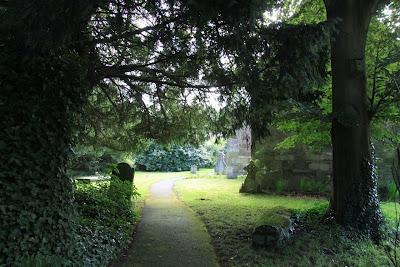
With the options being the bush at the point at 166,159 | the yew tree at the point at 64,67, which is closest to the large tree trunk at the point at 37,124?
the yew tree at the point at 64,67

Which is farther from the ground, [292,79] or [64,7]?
[64,7]

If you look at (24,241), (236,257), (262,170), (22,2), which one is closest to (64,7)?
(22,2)

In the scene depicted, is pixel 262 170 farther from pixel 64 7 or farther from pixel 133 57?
pixel 64 7

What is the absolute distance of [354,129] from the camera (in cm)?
757

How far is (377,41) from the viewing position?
844 centimetres

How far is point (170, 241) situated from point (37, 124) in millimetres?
3562

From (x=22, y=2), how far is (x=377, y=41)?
7.36m

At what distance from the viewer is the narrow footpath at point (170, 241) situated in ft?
19.6

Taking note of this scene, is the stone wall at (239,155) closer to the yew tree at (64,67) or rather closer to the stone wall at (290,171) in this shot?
the stone wall at (290,171)

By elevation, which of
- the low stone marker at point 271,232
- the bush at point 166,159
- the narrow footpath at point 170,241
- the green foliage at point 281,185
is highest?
the bush at point 166,159

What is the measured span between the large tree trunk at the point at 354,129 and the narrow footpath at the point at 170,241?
297cm

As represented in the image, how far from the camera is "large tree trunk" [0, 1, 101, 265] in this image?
4.14 metres

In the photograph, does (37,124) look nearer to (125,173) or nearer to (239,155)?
(125,173)

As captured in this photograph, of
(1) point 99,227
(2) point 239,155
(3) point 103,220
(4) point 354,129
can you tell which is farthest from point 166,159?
(1) point 99,227
